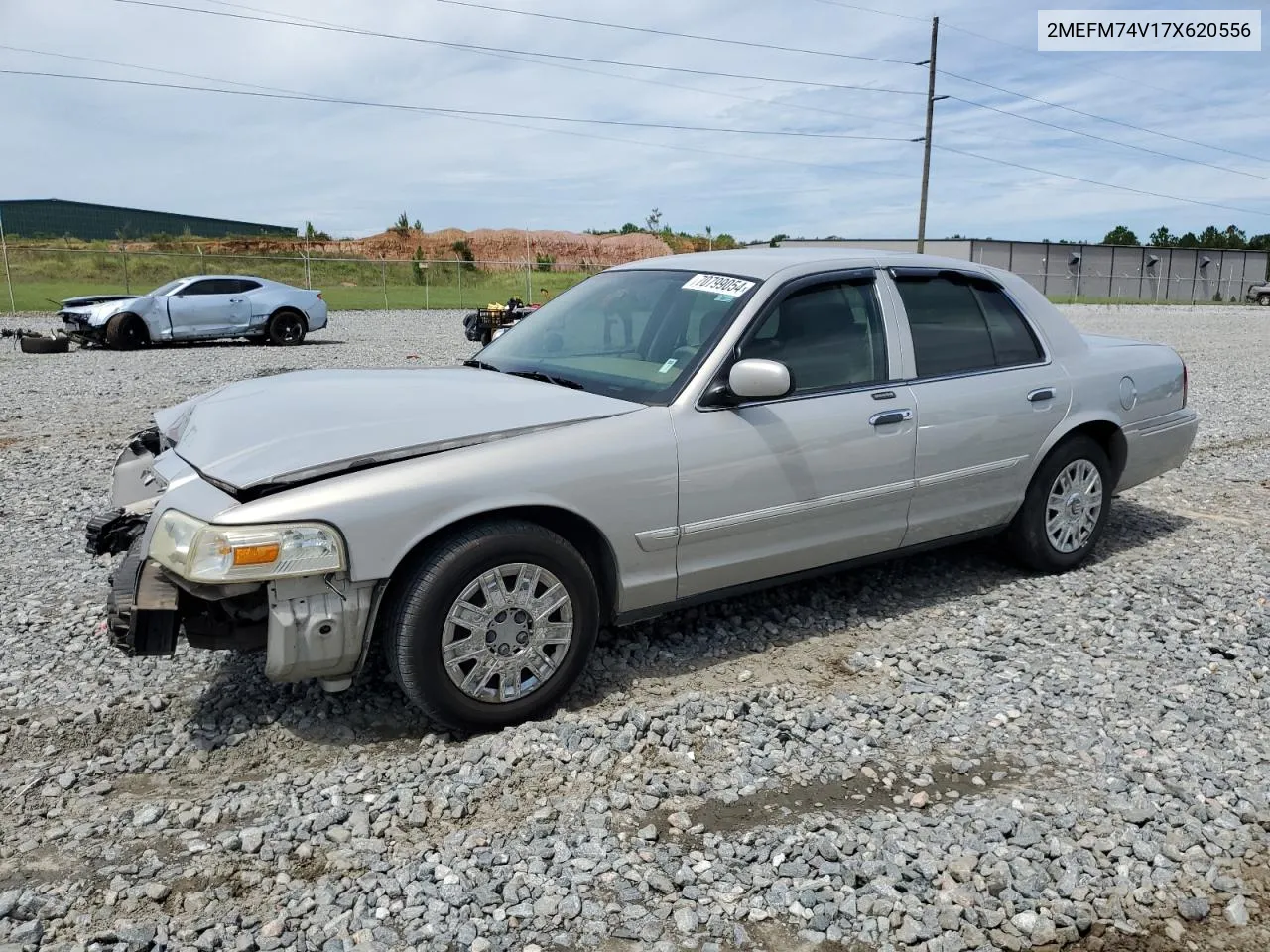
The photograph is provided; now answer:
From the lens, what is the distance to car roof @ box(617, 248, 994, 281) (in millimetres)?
4461

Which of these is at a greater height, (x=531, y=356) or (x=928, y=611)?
(x=531, y=356)

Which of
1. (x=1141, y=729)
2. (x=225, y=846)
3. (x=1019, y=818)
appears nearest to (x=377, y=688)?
(x=225, y=846)

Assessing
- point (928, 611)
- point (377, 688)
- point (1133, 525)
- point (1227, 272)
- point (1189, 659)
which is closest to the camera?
point (377, 688)

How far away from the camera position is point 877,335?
4.55m

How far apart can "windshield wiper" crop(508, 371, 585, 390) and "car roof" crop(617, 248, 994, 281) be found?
2.44ft

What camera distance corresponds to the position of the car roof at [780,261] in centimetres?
446

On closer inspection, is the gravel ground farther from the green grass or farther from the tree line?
the tree line

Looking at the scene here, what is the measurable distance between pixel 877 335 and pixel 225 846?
10.7 ft

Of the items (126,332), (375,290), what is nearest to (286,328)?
(126,332)

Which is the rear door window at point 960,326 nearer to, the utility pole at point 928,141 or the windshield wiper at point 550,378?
the windshield wiper at point 550,378

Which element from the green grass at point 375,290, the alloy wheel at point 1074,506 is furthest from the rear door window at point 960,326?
the green grass at point 375,290

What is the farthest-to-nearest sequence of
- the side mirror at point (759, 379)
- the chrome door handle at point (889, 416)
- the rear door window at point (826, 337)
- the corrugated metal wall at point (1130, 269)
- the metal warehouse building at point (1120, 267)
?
1. the corrugated metal wall at point (1130, 269)
2. the metal warehouse building at point (1120, 267)
3. the chrome door handle at point (889, 416)
4. the rear door window at point (826, 337)
5. the side mirror at point (759, 379)

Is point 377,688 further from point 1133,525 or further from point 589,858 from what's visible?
point 1133,525

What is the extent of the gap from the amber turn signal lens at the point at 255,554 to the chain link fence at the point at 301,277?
29.4 m
